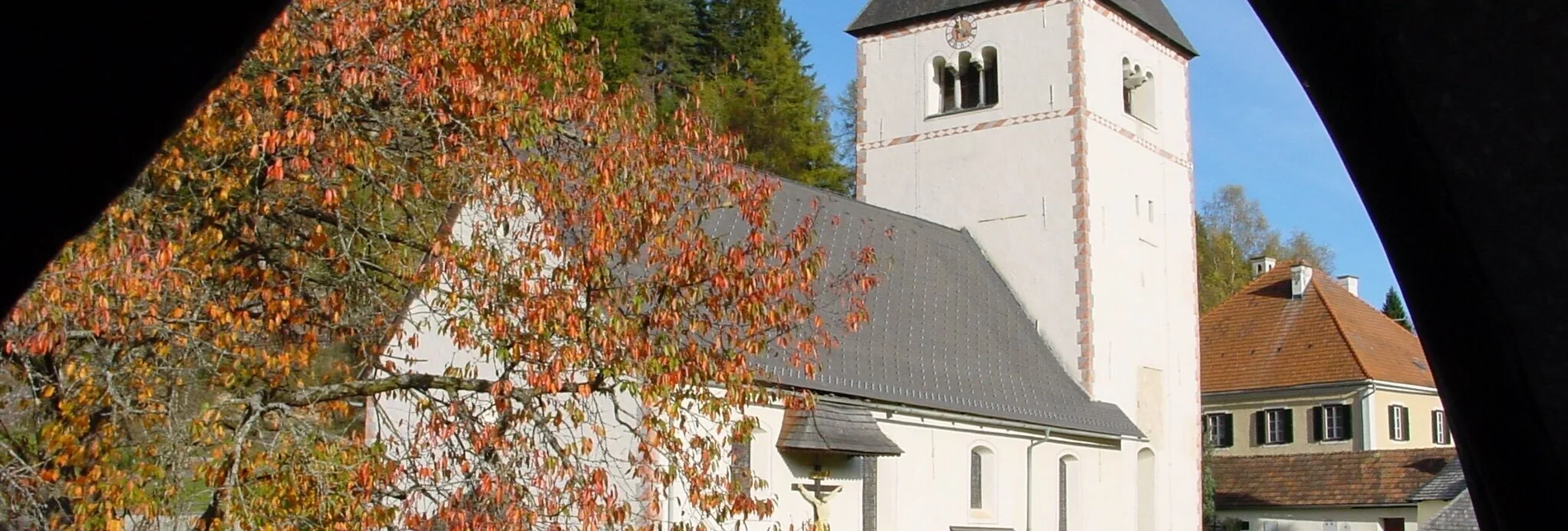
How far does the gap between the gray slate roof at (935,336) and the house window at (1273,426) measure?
1559cm

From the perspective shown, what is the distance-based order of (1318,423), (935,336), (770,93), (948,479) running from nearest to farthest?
1. (948,479)
2. (935,336)
3. (1318,423)
4. (770,93)

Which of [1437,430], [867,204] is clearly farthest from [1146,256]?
[1437,430]

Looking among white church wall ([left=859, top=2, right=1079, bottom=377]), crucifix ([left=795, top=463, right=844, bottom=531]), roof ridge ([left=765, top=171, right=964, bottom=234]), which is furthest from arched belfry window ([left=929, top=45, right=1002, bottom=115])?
crucifix ([left=795, top=463, right=844, bottom=531])

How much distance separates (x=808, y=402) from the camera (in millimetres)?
11406

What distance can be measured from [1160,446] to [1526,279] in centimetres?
2836

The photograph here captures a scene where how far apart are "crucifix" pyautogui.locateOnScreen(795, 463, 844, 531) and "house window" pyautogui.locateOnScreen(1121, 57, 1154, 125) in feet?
40.2

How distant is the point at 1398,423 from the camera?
41.2m

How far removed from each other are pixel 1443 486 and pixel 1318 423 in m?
8.67

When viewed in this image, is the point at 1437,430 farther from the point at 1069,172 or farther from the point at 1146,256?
the point at 1069,172

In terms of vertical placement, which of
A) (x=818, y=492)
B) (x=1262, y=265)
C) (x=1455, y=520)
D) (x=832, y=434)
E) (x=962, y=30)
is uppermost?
(x=962, y=30)

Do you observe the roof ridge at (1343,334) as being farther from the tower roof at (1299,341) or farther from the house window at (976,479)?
the house window at (976,479)

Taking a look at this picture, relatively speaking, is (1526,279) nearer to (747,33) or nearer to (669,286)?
(669,286)

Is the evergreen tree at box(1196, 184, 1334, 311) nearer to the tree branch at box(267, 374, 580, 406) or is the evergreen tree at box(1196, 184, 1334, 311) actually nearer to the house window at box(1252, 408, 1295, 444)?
the house window at box(1252, 408, 1295, 444)

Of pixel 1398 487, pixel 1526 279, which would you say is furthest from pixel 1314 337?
pixel 1526 279
